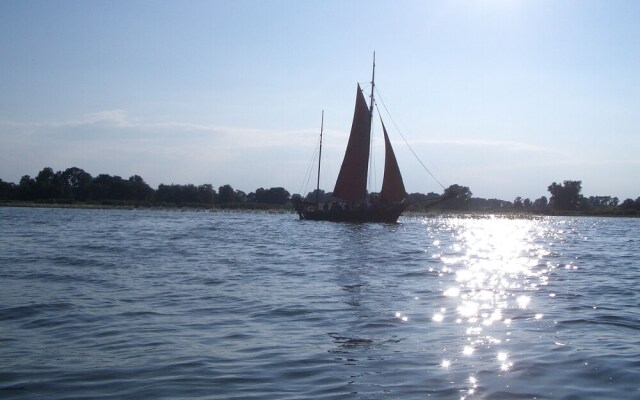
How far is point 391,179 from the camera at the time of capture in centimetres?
5169

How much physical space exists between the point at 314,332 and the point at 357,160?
141ft

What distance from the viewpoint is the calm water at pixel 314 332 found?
657 centimetres

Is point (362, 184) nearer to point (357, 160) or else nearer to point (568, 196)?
point (357, 160)

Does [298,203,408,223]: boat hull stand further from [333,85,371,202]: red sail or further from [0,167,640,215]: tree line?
[0,167,640,215]: tree line

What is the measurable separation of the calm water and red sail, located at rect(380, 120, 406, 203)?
1284 inches

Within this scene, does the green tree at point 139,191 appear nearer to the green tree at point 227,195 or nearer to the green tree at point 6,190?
the green tree at point 227,195

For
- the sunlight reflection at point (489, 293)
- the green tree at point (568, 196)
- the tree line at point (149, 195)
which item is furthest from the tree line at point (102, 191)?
the sunlight reflection at point (489, 293)

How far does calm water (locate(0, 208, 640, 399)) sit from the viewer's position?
6570 millimetres

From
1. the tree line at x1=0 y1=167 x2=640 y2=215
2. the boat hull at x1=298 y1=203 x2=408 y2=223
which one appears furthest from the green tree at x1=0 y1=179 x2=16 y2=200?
the boat hull at x1=298 y1=203 x2=408 y2=223

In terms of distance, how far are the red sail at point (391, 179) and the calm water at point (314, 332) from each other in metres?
32.6

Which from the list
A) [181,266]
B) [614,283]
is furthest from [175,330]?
[614,283]

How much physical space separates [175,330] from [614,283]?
32.6ft

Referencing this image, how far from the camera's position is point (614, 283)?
1501 cm

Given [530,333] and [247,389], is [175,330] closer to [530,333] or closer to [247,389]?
[247,389]
